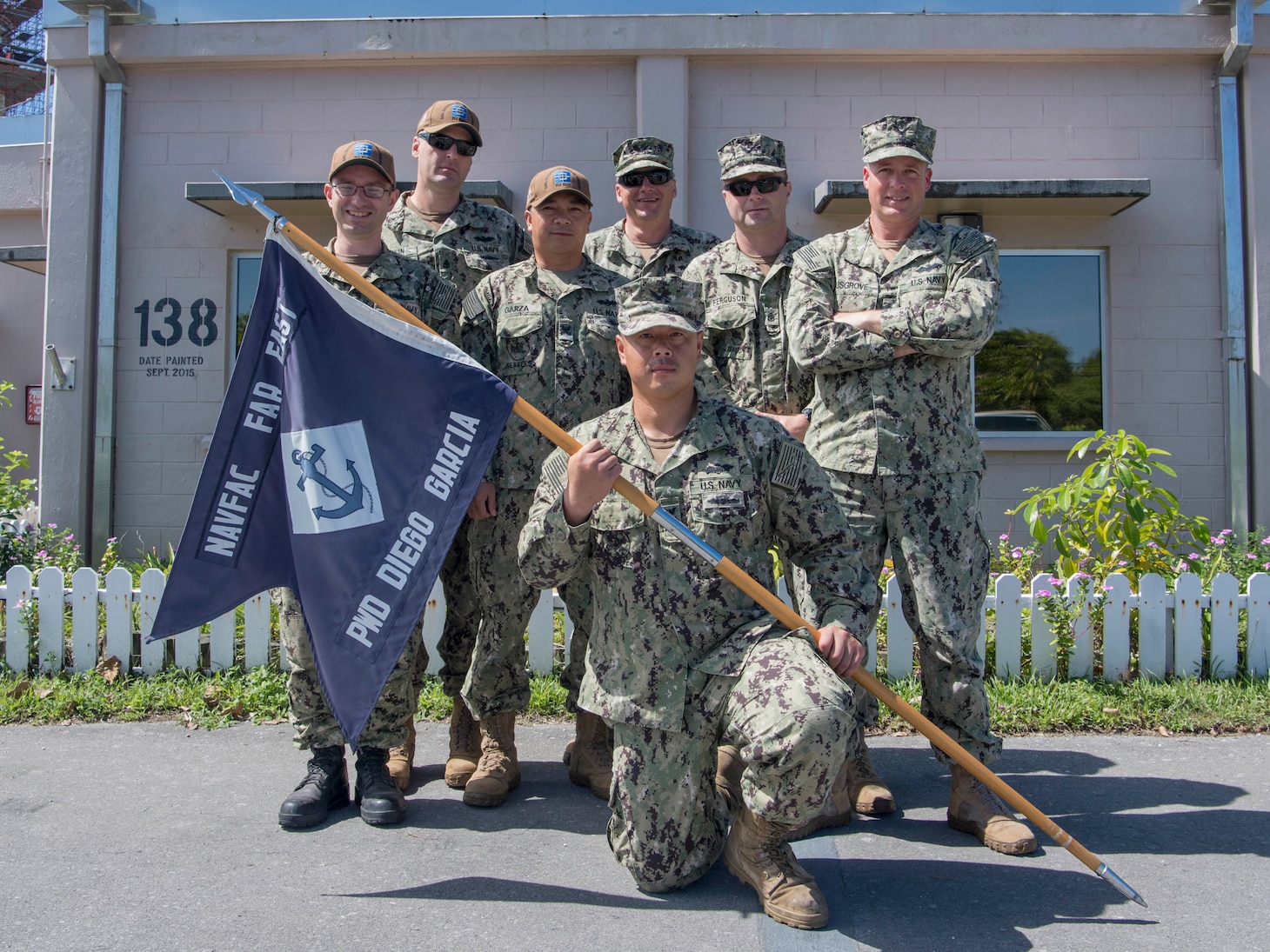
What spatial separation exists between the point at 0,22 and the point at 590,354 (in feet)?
70.0

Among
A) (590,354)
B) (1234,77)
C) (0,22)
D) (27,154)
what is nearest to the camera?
(590,354)

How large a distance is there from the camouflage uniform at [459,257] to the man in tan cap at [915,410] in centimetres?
149

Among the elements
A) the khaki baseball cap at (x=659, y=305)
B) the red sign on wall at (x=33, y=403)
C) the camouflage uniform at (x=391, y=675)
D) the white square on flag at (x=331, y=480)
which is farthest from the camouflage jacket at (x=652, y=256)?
the red sign on wall at (x=33, y=403)

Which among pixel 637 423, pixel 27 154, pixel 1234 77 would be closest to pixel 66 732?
pixel 637 423

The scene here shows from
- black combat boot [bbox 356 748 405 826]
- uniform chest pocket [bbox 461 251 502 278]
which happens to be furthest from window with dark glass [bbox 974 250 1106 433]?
black combat boot [bbox 356 748 405 826]

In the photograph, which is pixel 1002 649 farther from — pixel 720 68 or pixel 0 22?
pixel 0 22

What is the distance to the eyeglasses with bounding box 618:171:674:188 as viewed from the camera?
14.1ft

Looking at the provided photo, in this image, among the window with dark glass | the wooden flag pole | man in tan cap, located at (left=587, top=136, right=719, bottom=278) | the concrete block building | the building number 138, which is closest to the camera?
the wooden flag pole

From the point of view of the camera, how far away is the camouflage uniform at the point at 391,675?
3.68 metres

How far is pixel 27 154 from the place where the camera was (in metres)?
9.55

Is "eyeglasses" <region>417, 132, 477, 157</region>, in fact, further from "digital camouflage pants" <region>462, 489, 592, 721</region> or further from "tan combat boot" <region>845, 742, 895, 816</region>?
"tan combat boot" <region>845, 742, 895, 816</region>

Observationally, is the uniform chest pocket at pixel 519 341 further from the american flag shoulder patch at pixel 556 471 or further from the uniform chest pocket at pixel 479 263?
the american flag shoulder patch at pixel 556 471

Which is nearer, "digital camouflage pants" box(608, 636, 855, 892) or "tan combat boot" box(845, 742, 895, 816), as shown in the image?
"digital camouflage pants" box(608, 636, 855, 892)

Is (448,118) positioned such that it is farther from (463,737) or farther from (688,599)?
(463,737)
